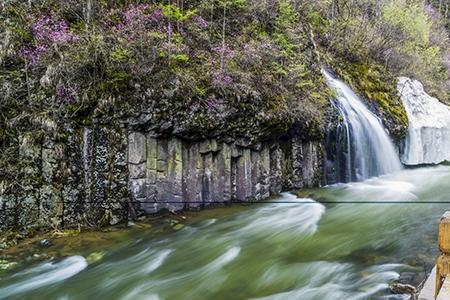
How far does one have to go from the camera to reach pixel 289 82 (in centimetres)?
1070

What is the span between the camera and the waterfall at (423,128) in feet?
46.4

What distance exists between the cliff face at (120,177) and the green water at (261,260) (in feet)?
2.22

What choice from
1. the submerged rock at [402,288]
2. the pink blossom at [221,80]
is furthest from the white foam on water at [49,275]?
the pink blossom at [221,80]

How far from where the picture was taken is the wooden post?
247cm

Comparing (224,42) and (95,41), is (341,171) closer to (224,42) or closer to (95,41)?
(224,42)

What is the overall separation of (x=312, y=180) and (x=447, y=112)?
8837 millimetres

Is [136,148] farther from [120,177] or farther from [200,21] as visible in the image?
[200,21]

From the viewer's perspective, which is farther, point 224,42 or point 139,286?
point 224,42

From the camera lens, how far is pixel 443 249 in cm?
252

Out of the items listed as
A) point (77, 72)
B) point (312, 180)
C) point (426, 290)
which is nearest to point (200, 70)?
point (77, 72)

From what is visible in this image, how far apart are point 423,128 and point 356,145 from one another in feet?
15.0

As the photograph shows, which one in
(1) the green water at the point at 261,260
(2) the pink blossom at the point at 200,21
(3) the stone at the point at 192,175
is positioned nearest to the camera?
(1) the green water at the point at 261,260

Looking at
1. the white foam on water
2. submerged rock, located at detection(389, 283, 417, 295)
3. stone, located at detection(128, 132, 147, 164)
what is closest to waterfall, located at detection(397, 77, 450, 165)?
submerged rock, located at detection(389, 283, 417, 295)

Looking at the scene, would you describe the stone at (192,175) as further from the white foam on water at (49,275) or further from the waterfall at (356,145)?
the waterfall at (356,145)
